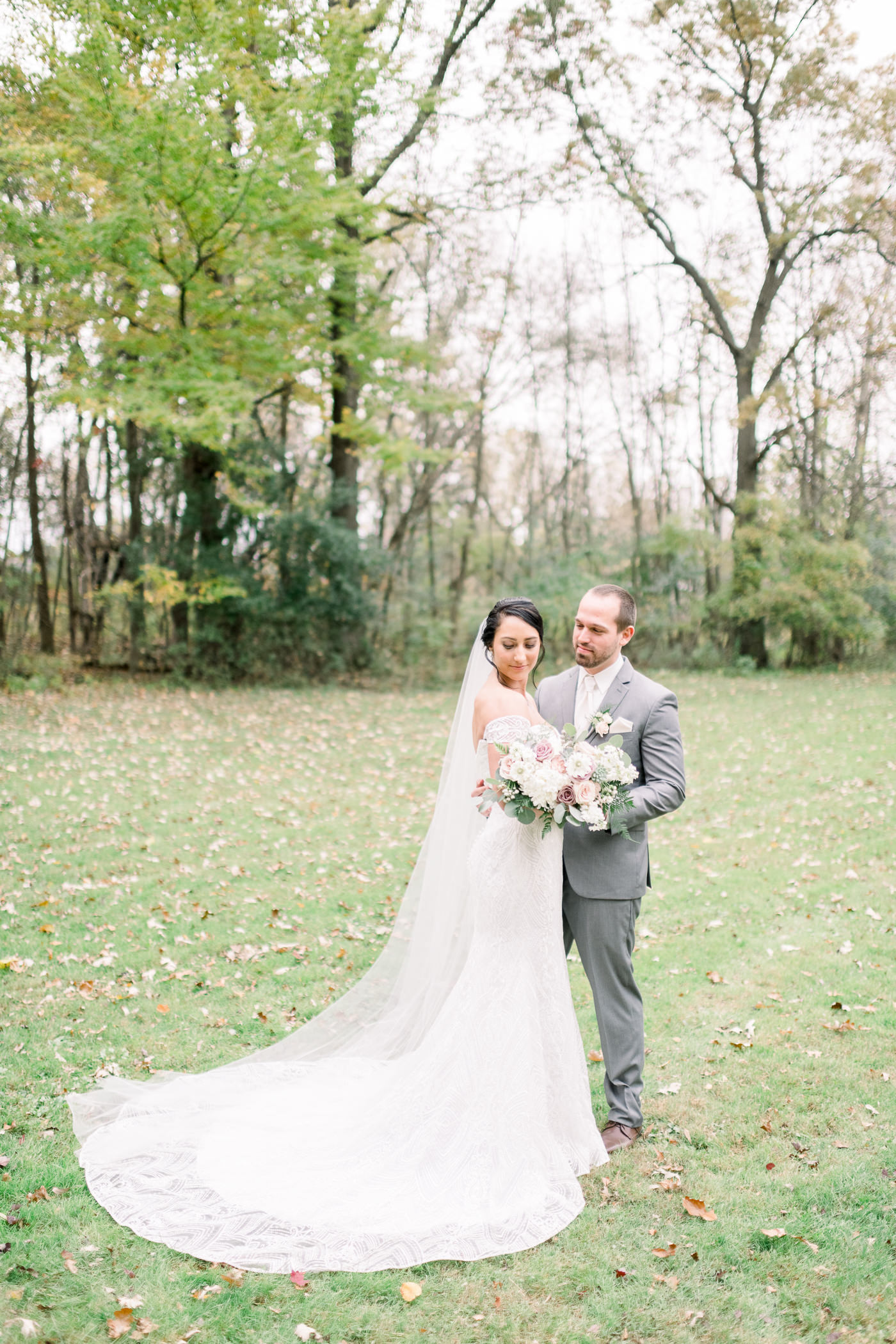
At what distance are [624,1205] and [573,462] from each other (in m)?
25.8

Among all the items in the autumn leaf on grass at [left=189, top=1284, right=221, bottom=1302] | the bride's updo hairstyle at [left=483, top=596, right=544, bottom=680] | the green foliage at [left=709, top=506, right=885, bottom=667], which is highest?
the green foliage at [left=709, top=506, right=885, bottom=667]

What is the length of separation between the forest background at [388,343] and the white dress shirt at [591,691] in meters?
11.1

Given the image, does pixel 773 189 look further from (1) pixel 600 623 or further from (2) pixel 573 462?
(1) pixel 600 623

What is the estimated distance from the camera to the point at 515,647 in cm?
401

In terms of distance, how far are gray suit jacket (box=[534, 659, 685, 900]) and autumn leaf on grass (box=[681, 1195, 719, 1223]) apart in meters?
1.16

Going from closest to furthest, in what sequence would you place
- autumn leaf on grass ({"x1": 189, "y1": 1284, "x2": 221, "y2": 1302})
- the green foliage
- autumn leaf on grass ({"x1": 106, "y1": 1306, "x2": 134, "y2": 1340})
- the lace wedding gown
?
autumn leaf on grass ({"x1": 106, "y1": 1306, "x2": 134, "y2": 1340}) → autumn leaf on grass ({"x1": 189, "y1": 1284, "x2": 221, "y2": 1302}) → the lace wedding gown → the green foliage

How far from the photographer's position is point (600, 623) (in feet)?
12.6

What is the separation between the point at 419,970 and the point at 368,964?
192 cm

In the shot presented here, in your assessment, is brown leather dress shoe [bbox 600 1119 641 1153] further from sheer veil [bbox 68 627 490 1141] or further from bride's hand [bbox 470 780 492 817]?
bride's hand [bbox 470 780 492 817]

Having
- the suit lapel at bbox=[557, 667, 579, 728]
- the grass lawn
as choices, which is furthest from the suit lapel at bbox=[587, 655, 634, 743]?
the grass lawn

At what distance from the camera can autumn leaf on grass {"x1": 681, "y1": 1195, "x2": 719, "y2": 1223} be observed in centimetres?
362

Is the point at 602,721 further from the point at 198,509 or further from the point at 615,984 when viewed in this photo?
the point at 198,509

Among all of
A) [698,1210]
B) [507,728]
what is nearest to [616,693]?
[507,728]

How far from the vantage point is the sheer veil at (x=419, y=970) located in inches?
171
